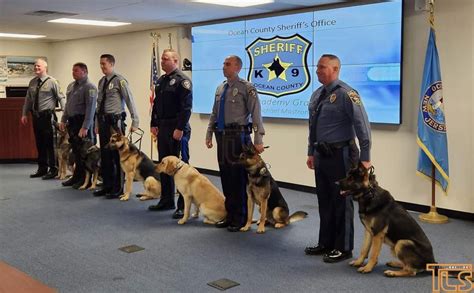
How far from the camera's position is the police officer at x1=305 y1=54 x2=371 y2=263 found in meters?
3.92

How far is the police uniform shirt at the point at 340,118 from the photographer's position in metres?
3.88

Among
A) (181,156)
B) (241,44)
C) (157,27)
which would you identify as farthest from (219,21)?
(181,156)

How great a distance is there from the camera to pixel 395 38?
18.7 feet

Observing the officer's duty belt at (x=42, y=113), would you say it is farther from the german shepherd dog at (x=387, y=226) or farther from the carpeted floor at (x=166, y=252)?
the german shepherd dog at (x=387, y=226)

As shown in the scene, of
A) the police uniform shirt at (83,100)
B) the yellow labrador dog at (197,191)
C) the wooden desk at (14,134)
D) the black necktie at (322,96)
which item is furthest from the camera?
the wooden desk at (14,134)

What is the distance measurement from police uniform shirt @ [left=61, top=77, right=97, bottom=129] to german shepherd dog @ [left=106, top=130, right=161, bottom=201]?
0.51 metres

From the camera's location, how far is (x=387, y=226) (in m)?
3.70

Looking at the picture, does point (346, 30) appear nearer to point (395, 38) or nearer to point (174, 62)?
point (395, 38)

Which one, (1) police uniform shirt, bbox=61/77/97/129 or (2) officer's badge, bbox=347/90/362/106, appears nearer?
(2) officer's badge, bbox=347/90/362/106

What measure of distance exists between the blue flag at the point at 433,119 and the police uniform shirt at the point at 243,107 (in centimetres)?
170

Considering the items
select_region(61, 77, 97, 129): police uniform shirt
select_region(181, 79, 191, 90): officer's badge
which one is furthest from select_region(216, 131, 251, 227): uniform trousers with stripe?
select_region(61, 77, 97, 129): police uniform shirt

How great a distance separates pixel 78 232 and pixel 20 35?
6894 mm

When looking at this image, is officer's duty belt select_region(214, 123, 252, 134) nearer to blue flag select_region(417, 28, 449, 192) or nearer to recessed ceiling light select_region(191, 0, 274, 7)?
blue flag select_region(417, 28, 449, 192)

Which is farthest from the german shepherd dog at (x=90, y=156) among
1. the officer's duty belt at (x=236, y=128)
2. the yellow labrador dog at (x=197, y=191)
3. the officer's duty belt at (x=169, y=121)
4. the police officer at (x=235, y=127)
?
the officer's duty belt at (x=236, y=128)
